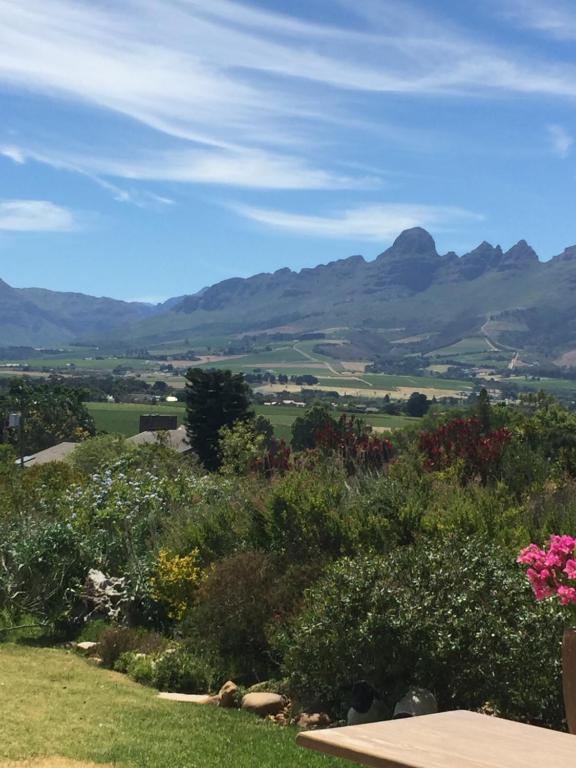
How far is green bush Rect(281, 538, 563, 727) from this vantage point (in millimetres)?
7988

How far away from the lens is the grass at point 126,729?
7.08 m

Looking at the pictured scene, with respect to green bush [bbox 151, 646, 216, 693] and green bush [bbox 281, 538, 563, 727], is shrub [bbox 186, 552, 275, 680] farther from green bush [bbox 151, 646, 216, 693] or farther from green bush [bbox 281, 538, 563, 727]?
green bush [bbox 281, 538, 563, 727]

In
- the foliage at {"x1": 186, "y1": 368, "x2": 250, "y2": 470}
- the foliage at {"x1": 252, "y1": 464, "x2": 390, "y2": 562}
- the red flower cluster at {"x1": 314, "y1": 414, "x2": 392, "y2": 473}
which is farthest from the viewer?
the foliage at {"x1": 186, "y1": 368, "x2": 250, "y2": 470}

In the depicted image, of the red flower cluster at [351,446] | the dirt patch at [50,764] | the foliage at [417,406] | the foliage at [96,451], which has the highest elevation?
the red flower cluster at [351,446]

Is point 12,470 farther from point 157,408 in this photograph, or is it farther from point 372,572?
point 157,408

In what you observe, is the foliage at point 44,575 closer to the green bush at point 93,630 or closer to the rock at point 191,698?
the green bush at point 93,630

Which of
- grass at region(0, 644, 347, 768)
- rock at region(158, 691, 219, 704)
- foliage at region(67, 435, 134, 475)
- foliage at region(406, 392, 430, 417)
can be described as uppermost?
grass at region(0, 644, 347, 768)

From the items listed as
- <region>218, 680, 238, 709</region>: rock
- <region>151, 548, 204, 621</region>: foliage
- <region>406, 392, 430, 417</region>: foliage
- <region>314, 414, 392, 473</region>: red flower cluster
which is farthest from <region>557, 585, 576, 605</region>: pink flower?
<region>406, 392, 430, 417</region>: foliage

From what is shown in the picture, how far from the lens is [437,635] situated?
8.16m

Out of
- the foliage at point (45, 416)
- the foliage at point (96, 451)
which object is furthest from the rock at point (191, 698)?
the foliage at point (45, 416)

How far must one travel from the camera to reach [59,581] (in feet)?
43.0

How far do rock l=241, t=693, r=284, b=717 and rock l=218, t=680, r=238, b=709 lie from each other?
0.59 feet

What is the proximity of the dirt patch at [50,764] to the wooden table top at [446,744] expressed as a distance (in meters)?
3.35

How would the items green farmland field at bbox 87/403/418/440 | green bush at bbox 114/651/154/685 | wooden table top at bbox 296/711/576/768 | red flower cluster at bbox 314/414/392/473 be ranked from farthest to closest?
green farmland field at bbox 87/403/418/440 → red flower cluster at bbox 314/414/392/473 → green bush at bbox 114/651/154/685 → wooden table top at bbox 296/711/576/768
